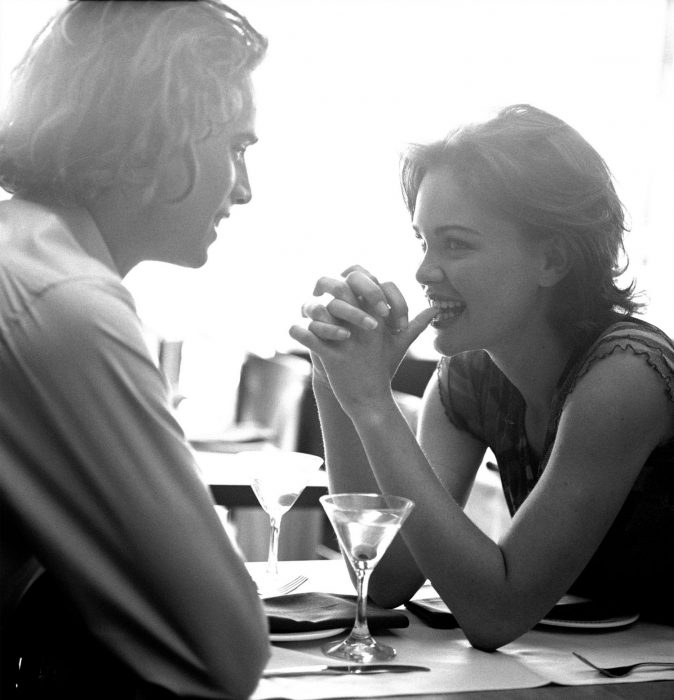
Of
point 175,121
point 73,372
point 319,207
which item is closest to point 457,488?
point 175,121

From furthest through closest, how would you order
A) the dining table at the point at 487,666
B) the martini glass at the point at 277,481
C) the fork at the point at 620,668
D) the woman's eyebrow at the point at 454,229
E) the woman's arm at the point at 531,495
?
1. the woman's eyebrow at the point at 454,229
2. the martini glass at the point at 277,481
3. the woman's arm at the point at 531,495
4. the fork at the point at 620,668
5. the dining table at the point at 487,666

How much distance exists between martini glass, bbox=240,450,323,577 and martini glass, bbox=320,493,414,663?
234 millimetres

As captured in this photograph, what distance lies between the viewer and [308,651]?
1.15m

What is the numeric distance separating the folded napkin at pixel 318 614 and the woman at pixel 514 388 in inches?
3.4

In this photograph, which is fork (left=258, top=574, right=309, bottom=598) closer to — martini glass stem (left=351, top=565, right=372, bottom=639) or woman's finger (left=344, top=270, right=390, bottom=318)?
martini glass stem (left=351, top=565, right=372, bottom=639)

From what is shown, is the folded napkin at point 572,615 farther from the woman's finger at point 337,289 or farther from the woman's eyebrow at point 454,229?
the woman's eyebrow at point 454,229

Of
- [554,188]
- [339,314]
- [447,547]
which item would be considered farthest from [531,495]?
[554,188]

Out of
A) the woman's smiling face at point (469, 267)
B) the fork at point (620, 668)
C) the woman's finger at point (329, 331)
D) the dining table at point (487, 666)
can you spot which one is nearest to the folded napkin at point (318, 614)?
the dining table at point (487, 666)

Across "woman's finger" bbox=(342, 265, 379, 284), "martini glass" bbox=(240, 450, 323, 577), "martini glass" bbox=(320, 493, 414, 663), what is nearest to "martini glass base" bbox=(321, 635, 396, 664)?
"martini glass" bbox=(320, 493, 414, 663)

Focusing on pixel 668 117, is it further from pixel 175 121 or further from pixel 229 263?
pixel 175 121

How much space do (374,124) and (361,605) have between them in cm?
420

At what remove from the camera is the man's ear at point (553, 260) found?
5.18 ft

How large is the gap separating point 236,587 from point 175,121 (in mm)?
519

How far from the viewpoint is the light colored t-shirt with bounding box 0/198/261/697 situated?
0.84m
